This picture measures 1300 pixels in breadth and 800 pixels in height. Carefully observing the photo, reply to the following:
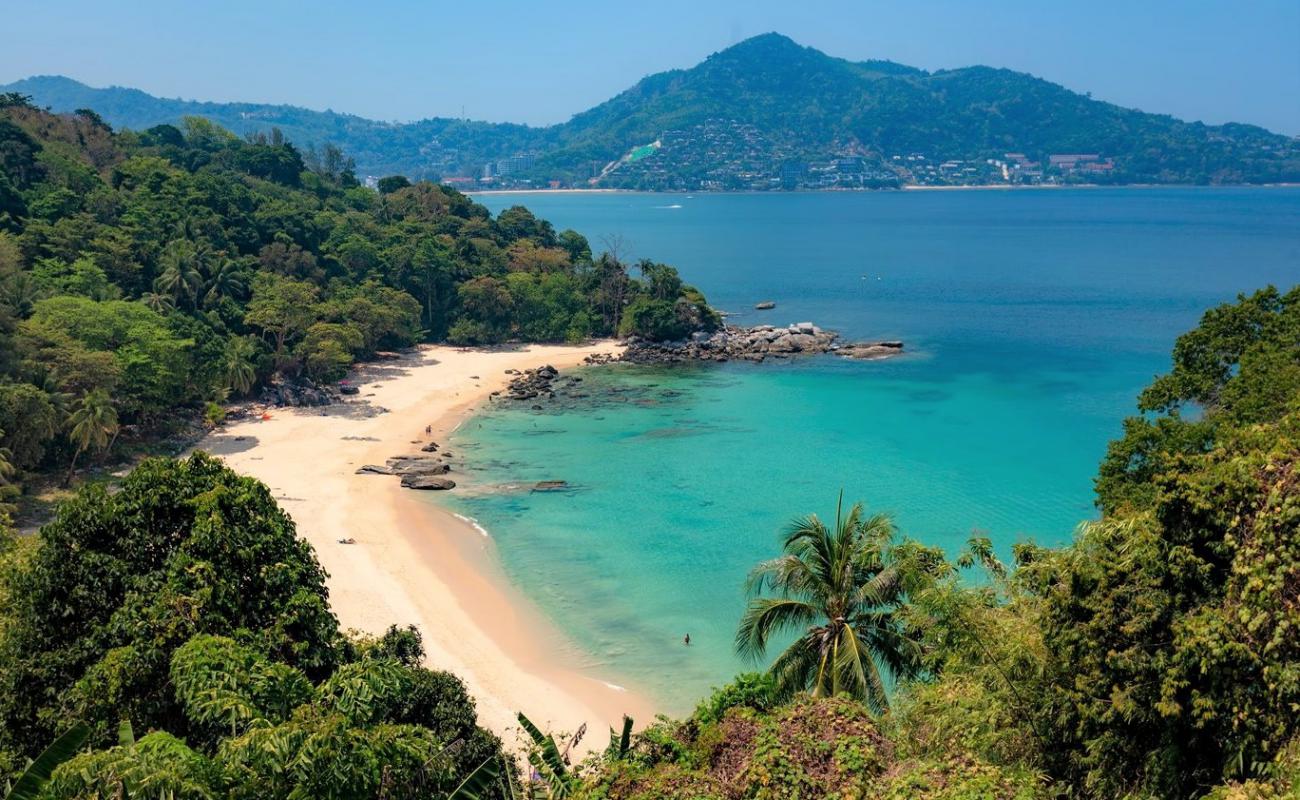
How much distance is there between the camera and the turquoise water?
2597 cm

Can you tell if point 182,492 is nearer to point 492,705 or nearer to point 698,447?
point 492,705

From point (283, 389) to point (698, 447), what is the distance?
69.0 feet

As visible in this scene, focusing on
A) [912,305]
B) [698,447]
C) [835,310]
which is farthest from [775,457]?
[912,305]

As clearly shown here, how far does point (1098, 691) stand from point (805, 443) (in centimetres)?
3052

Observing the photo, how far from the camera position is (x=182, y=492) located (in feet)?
44.4

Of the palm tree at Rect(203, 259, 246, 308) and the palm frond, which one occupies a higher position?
the palm tree at Rect(203, 259, 246, 308)

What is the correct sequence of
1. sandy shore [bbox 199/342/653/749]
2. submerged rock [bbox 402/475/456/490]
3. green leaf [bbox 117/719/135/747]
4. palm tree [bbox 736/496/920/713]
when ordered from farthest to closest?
submerged rock [bbox 402/475/456/490], sandy shore [bbox 199/342/653/749], palm tree [bbox 736/496/920/713], green leaf [bbox 117/719/135/747]

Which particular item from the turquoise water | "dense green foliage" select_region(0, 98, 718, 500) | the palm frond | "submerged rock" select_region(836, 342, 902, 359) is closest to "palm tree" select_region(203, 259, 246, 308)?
"dense green foliage" select_region(0, 98, 718, 500)

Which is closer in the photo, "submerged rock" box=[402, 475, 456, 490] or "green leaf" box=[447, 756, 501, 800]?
"green leaf" box=[447, 756, 501, 800]

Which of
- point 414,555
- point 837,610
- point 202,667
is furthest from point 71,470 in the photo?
point 837,610

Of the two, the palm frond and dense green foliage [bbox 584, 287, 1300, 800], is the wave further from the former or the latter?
dense green foliage [bbox 584, 287, 1300, 800]

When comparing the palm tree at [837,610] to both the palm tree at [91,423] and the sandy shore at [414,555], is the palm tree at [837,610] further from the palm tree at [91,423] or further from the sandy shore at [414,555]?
the palm tree at [91,423]

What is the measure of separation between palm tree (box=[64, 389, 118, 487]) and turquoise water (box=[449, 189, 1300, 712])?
478 inches

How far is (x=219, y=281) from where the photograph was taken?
46.8 m
